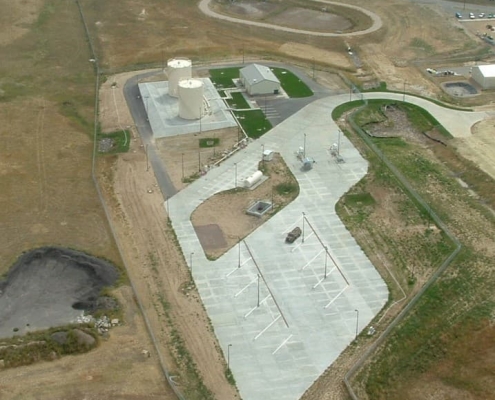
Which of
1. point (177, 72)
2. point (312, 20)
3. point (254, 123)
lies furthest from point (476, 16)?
point (177, 72)

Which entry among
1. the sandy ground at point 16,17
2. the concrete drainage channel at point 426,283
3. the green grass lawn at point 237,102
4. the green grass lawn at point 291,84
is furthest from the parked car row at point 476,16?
the sandy ground at point 16,17

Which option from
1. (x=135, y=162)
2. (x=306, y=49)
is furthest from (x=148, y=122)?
(x=306, y=49)

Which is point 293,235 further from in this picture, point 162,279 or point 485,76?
point 485,76

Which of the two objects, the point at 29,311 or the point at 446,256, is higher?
the point at 446,256

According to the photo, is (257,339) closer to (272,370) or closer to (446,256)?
(272,370)

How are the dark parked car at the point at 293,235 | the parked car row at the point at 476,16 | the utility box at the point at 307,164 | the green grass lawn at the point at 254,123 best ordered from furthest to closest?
the parked car row at the point at 476,16 < the green grass lawn at the point at 254,123 < the utility box at the point at 307,164 < the dark parked car at the point at 293,235

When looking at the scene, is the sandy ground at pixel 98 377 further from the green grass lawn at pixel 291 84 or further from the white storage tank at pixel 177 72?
the green grass lawn at pixel 291 84

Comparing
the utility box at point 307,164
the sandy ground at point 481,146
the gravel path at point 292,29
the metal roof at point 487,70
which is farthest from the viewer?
the gravel path at point 292,29
